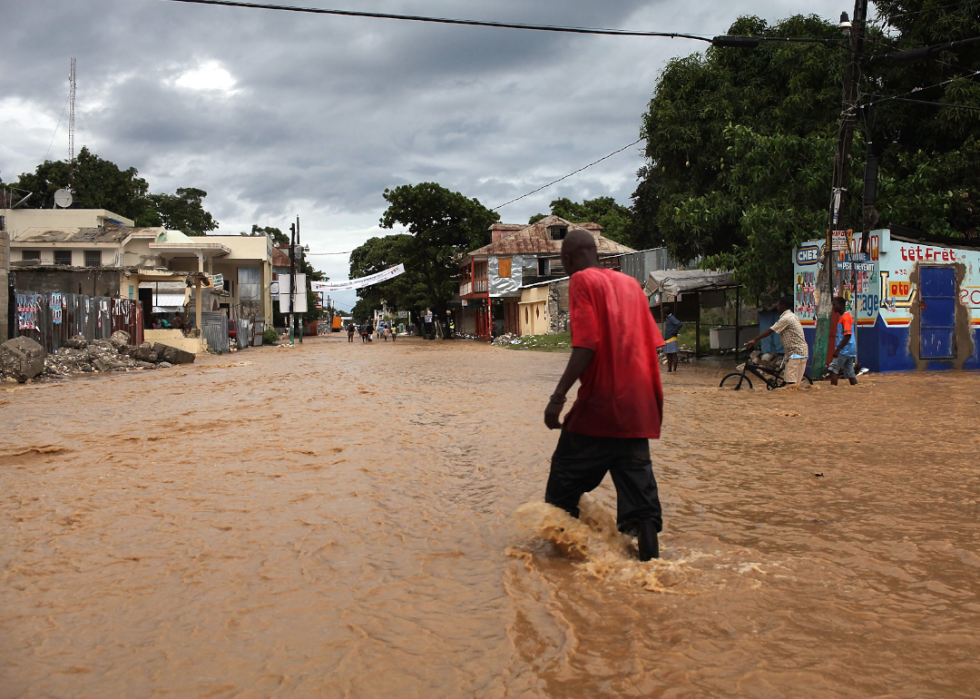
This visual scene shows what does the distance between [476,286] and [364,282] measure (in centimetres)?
849

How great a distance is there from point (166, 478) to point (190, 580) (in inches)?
115

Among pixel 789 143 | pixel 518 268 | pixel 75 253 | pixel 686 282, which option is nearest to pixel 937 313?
pixel 789 143

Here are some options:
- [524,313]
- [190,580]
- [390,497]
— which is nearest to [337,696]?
[190,580]

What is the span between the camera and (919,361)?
54.0ft

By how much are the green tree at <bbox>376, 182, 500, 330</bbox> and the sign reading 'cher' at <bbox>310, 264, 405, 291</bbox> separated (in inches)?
56.1

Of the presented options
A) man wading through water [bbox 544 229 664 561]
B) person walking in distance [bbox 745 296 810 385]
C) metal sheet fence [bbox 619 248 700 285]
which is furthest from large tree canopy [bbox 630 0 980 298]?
man wading through water [bbox 544 229 664 561]

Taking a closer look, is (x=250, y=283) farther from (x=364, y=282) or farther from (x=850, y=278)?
(x=850, y=278)

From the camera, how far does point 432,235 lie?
2153 inches

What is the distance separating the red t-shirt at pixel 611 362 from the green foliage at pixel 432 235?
49737mm

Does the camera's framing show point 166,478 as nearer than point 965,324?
Yes

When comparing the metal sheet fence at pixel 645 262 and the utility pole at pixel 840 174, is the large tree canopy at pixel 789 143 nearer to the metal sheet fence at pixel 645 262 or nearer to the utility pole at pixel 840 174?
the utility pole at pixel 840 174

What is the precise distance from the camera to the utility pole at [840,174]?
14195mm

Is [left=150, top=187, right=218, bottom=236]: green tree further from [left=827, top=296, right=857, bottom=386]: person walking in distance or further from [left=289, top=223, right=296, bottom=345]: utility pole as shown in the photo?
[left=827, top=296, right=857, bottom=386]: person walking in distance

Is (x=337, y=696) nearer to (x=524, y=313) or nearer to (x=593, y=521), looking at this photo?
(x=593, y=521)
